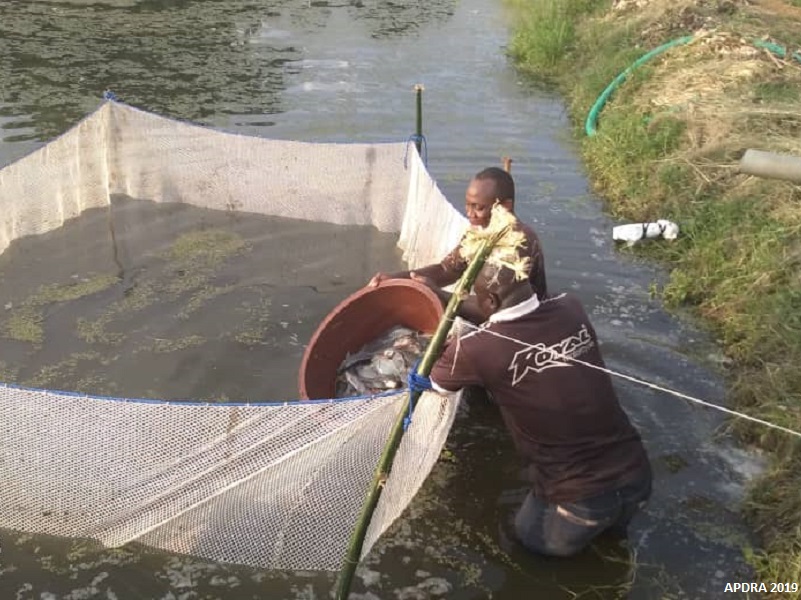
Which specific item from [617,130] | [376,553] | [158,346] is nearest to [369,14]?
[617,130]

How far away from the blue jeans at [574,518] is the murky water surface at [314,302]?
6.3 inches

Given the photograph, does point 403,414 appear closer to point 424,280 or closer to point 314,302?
point 424,280

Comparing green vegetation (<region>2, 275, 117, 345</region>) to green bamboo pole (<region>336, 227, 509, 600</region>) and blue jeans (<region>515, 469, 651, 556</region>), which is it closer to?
green bamboo pole (<region>336, 227, 509, 600</region>)

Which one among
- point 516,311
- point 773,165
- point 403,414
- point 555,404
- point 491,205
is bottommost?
point 555,404

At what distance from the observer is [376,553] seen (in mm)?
3498

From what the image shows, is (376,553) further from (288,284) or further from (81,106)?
(81,106)

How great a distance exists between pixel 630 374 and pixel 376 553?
2072 millimetres

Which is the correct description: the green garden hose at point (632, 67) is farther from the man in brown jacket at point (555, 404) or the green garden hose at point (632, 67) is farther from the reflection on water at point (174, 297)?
the man in brown jacket at point (555, 404)

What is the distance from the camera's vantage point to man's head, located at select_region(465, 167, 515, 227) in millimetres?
3375

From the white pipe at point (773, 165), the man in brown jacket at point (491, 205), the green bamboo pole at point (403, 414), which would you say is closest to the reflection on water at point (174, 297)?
the man in brown jacket at point (491, 205)

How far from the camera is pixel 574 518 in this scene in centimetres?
323

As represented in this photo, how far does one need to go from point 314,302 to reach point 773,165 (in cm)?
395

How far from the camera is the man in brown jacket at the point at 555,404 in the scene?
9.64 feet

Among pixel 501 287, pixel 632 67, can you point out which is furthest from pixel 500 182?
pixel 632 67
